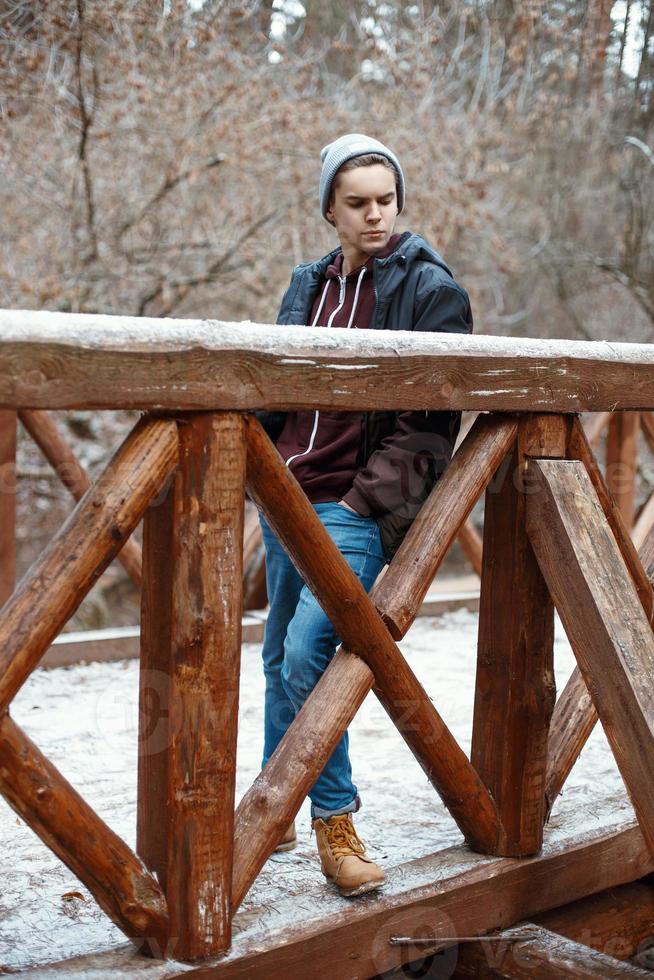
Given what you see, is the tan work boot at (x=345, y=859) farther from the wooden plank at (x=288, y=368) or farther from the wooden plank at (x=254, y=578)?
the wooden plank at (x=254, y=578)

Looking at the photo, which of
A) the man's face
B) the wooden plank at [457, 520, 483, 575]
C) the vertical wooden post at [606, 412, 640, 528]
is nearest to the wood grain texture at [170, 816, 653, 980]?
the man's face

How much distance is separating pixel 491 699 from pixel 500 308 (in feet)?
32.4

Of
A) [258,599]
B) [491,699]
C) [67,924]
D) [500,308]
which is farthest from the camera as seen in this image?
[500,308]

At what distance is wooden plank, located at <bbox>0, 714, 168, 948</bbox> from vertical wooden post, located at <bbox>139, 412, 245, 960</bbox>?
0.19ft

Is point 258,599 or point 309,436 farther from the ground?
point 258,599

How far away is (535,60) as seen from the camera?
35.7 feet

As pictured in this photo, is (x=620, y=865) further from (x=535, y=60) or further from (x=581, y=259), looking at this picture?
(x=581, y=259)

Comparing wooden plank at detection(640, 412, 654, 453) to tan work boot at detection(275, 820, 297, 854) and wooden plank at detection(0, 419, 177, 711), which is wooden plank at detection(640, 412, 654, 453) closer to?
tan work boot at detection(275, 820, 297, 854)

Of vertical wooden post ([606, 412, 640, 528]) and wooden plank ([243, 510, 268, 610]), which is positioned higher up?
vertical wooden post ([606, 412, 640, 528])

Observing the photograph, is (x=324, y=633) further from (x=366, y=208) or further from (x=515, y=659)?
(x=366, y=208)

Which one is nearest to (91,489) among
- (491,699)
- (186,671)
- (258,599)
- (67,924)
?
(186,671)

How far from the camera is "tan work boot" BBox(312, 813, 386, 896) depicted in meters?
2.60

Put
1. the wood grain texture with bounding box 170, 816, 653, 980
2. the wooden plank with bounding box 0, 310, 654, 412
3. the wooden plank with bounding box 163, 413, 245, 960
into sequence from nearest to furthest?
the wooden plank with bounding box 0, 310, 654, 412, the wooden plank with bounding box 163, 413, 245, 960, the wood grain texture with bounding box 170, 816, 653, 980

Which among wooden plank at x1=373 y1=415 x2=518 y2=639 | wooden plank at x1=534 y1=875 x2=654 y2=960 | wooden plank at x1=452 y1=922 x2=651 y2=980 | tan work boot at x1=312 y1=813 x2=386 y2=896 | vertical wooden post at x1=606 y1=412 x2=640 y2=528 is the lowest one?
wooden plank at x1=452 y1=922 x2=651 y2=980
